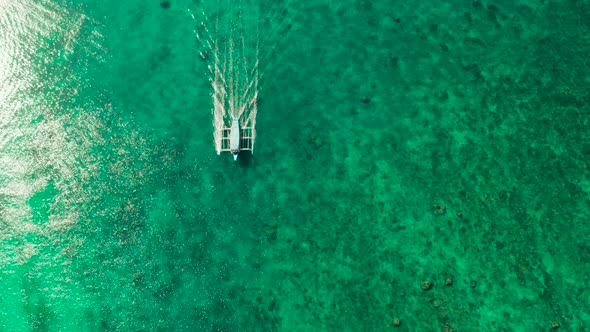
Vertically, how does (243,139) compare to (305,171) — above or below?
above

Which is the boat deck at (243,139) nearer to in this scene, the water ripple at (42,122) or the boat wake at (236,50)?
the boat wake at (236,50)

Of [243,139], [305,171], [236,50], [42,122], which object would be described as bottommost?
[305,171]

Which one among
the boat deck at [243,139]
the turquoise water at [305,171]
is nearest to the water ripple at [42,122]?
the turquoise water at [305,171]

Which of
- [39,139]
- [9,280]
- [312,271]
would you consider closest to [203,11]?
[39,139]

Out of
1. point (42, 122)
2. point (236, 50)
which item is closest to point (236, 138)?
point (236, 50)

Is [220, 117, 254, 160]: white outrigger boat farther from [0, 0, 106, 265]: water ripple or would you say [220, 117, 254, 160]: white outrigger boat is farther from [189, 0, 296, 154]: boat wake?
[0, 0, 106, 265]: water ripple

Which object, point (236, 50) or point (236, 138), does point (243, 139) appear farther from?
point (236, 50)
